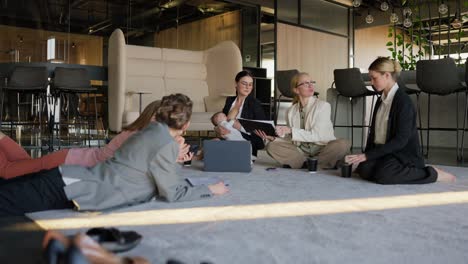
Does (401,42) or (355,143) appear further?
(401,42)

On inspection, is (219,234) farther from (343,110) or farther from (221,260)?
(343,110)

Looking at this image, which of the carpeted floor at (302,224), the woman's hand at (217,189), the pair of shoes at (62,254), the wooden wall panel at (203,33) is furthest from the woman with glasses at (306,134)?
the wooden wall panel at (203,33)

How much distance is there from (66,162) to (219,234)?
1.06 meters

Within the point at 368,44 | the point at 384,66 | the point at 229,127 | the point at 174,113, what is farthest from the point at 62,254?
the point at 368,44

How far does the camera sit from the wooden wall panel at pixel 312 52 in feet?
26.1

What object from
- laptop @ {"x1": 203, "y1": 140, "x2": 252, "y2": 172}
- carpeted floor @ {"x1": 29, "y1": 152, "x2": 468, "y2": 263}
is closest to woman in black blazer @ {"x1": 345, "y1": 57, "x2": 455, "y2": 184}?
carpeted floor @ {"x1": 29, "y1": 152, "x2": 468, "y2": 263}

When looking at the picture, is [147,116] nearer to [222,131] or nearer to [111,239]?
[111,239]

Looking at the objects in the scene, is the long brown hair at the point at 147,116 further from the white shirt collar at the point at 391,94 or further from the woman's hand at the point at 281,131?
the white shirt collar at the point at 391,94

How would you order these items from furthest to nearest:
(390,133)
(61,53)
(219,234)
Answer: (61,53) → (390,133) → (219,234)

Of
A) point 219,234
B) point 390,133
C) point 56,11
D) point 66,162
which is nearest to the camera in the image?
point 219,234

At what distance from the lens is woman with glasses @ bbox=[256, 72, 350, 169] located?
10.5ft

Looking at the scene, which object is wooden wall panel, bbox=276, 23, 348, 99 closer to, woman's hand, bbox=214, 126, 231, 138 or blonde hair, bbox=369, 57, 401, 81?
woman's hand, bbox=214, 126, 231, 138

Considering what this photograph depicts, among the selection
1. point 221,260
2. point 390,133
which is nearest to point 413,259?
point 221,260

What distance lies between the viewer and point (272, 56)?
774 cm
